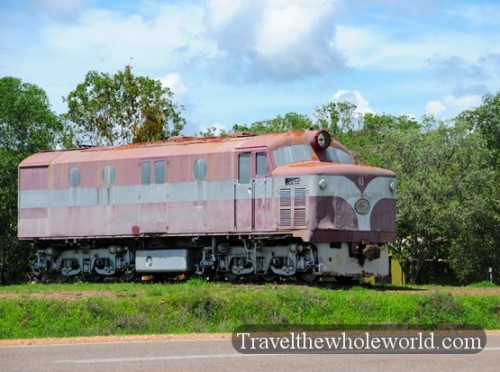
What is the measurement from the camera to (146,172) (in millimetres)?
31703

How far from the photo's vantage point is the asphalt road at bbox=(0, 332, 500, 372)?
12242 millimetres

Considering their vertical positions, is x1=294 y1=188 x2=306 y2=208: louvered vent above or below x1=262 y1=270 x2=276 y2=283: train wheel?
above

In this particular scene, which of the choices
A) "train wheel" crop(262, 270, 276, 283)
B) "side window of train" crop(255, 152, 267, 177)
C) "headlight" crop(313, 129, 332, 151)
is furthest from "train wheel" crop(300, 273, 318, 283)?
"headlight" crop(313, 129, 332, 151)

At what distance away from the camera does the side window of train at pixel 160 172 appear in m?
31.2

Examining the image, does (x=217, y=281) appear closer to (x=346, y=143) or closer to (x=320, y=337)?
(x=320, y=337)

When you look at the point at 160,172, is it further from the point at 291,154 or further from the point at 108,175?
the point at 291,154

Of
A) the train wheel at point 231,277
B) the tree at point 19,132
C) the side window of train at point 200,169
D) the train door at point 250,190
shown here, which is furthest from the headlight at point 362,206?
the tree at point 19,132

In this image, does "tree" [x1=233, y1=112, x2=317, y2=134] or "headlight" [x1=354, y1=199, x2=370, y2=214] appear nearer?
"headlight" [x1=354, y1=199, x2=370, y2=214]

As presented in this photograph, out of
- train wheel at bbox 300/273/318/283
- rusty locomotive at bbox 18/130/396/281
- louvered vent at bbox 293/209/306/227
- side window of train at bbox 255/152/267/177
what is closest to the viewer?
louvered vent at bbox 293/209/306/227

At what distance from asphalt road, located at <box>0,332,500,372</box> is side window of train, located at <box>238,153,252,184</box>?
14893mm

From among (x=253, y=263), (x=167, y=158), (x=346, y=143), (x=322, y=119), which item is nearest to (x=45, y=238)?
(x=167, y=158)

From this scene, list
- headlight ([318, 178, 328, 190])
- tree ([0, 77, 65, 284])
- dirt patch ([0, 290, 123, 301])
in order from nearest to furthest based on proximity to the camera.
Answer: dirt patch ([0, 290, 123, 301]) → headlight ([318, 178, 328, 190]) → tree ([0, 77, 65, 284])

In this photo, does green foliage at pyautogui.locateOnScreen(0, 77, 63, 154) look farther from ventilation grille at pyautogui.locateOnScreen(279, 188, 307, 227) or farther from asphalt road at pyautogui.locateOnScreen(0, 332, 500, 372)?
asphalt road at pyautogui.locateOnScreen(0, 332, 500, 372)

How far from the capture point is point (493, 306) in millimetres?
22109
